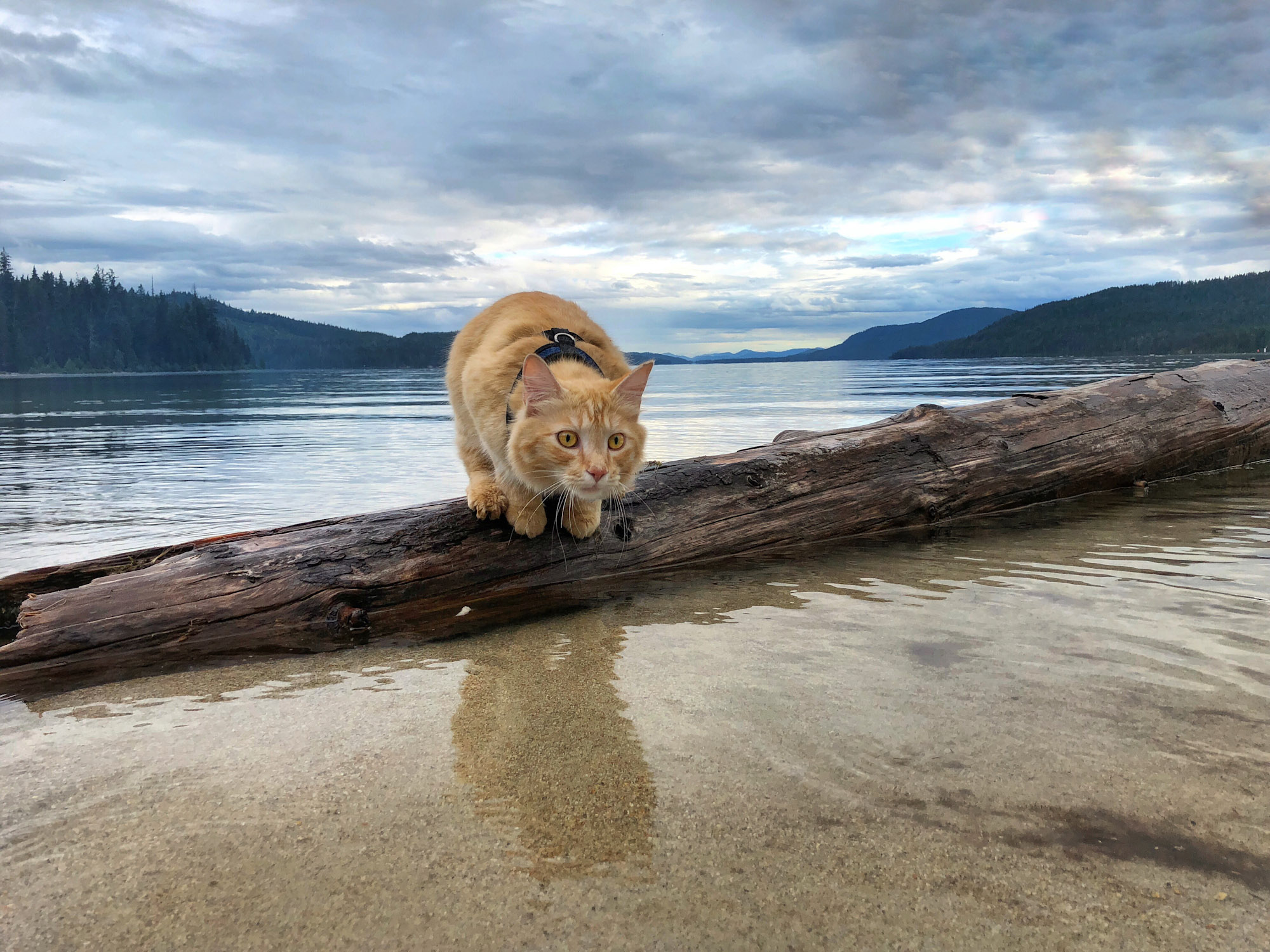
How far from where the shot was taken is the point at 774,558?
5969 mm

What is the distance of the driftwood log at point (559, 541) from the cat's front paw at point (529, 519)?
133 mm

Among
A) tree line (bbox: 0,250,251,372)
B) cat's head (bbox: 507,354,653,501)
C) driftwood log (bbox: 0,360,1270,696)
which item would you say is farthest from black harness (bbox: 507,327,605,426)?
tree line (bbox: 0,250,251,372)

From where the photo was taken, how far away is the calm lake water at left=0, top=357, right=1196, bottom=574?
9.07 meters

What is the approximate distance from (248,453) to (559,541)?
14341 mm

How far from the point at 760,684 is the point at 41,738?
10.1 ft

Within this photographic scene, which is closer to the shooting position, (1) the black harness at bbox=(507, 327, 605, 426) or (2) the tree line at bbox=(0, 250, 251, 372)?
(1) the black harness at bbox=(507, 327, 605, 426)

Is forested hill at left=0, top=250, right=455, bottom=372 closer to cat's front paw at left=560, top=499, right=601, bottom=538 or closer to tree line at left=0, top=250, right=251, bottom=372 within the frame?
tree line at left=0, top=250, right=251, bottom=372

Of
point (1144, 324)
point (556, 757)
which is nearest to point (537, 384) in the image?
point (556, 757)

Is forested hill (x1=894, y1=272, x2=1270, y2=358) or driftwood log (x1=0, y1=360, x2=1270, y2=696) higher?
forested hill (x1=894, y1=272, x2=1270, y2=358)

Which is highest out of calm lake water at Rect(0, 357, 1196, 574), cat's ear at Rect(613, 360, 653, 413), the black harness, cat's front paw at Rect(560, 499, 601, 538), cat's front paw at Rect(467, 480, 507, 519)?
the black harness

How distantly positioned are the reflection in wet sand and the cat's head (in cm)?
94

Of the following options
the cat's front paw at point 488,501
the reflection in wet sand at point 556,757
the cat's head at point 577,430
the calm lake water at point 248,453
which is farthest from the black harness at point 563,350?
the calm lake water at point 248,453

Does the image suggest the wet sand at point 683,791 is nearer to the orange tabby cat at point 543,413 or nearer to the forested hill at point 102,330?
the orange tabby cat at point 543,413

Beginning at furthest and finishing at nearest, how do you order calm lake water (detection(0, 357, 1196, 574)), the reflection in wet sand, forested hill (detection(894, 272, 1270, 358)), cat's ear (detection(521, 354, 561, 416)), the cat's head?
forested hill (detection(894, 272, 1270, 358)), calm lake water (detection(0, 357, 1196, 574)), the cat's head, cat's ear (detection(521, 354, 561, 416)), the reflection in wet sand
